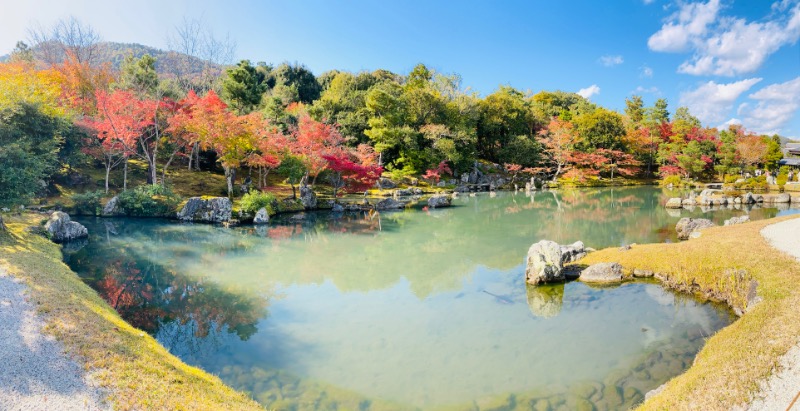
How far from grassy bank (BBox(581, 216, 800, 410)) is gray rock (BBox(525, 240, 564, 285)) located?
1.76m

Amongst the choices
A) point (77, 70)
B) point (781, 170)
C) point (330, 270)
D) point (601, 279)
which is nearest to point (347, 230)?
point (330, 270)

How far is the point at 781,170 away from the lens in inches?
1628

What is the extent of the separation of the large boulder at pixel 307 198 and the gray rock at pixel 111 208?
10.3 m

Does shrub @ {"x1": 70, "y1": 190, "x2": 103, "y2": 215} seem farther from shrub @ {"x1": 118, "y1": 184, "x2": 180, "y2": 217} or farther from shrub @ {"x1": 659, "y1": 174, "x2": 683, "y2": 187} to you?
shrub @ {"x1": 659, "y1": 174, "x2": 683, "y2": 187}

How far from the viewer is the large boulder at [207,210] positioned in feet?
71.4

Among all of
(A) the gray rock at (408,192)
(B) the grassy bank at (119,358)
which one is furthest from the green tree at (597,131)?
(B) the grassy bank at (119,358)

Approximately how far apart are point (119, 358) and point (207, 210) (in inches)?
701

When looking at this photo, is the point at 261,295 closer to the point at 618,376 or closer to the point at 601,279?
the point at 618,376

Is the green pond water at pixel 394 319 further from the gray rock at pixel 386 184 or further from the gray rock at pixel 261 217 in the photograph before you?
the gray rock at pixel 386 184

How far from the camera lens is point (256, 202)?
2295 cm

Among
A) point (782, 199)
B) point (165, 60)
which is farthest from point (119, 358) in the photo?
point (165, 60)

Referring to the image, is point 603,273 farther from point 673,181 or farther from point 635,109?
point 635,109

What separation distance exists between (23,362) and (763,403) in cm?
930

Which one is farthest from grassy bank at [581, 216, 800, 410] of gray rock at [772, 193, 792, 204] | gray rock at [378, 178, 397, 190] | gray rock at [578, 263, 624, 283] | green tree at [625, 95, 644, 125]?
green tree at [625, 95, 644, 125]
